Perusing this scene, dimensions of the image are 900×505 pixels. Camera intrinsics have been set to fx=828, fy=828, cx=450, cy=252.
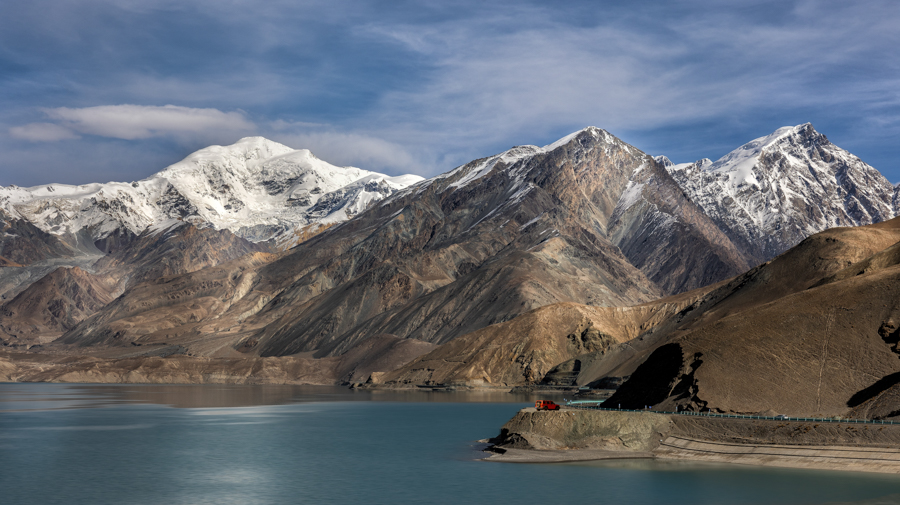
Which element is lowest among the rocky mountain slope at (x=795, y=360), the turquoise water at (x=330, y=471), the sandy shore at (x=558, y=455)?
the turquoise water at (x=330, y=471)

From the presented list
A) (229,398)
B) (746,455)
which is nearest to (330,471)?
(746,455)

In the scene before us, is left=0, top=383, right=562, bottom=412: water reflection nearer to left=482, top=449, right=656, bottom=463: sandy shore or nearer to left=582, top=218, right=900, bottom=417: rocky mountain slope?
left=582, top=218, right=900, bottom=417: rocky mountain slope

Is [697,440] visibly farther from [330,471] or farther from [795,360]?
[330,471]

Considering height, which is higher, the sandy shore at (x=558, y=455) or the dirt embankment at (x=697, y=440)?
the dirt embankment at (x=697, y=440)

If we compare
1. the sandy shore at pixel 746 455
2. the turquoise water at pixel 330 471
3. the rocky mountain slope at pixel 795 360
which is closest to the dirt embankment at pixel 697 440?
the sandy shore at pixel 746 455

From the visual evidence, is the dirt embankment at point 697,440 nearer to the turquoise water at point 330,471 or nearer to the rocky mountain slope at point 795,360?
the turquoise water at point 330,471

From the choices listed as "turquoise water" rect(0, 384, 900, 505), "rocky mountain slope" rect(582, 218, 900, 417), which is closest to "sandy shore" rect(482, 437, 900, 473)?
"turquoise water" rect(0, 384, 900, 505)
